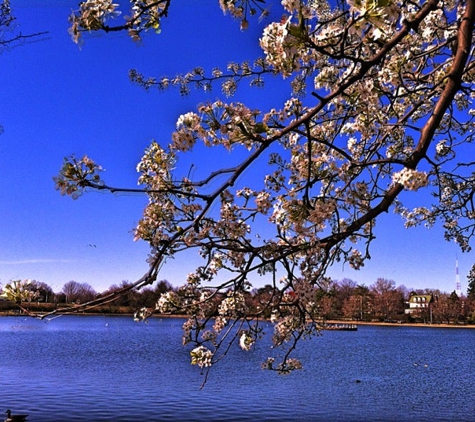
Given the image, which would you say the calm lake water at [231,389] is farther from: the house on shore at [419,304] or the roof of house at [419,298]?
the roof of house at [419,298]

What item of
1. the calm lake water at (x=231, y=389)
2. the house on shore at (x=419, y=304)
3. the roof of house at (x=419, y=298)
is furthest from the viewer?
the roof of house at (x=419, y=298)

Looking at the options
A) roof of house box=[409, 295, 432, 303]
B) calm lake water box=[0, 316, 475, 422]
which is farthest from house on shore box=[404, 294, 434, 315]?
calm lake water box=[0, 316, 475, 422]

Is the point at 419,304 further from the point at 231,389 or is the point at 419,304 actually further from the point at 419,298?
the point at 231,389

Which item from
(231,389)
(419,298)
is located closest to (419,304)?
(419,298)

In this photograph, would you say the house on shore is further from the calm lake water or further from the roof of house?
the calm lake water

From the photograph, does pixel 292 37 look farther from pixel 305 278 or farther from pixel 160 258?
pixel 305 278

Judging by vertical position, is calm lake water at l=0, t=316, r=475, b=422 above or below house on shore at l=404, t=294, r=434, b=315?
below

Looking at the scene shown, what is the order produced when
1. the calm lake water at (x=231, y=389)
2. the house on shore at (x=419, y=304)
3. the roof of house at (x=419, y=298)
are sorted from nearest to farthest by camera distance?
the calm lake water at (x=231, y=389) → the house on shore at (x=419, y=304) → the roof of house at (x=419, y=298)

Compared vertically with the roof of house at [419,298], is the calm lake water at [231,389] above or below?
below

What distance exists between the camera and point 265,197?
359cm

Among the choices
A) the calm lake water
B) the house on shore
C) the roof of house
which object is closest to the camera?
the calm lake water

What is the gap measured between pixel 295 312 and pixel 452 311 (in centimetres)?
10248

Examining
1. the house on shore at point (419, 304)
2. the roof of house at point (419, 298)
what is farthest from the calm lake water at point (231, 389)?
the roof of house at point (419, 298)

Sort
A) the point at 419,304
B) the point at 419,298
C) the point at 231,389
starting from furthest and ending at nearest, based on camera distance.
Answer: the point at 419,298, the point at 419,304, the point at 231,389
